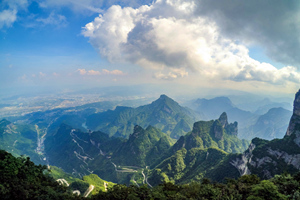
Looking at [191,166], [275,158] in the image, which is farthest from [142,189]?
[191,166]

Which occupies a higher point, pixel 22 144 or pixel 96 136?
pixel 96 136

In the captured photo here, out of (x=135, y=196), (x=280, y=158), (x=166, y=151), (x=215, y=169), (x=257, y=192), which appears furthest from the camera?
(x=166, y=151)

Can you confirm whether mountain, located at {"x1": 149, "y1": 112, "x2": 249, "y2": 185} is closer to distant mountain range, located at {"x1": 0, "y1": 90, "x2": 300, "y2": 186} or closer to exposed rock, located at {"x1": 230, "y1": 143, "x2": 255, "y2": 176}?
distant mountain range, located at {"x1": 0, "y1": 90, "x2": 300, "y2": 186}

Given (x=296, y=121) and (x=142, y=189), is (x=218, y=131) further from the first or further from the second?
(x=142, y=189)

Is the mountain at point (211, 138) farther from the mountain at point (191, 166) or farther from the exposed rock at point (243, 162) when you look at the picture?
the exposed rock at point (243, 162)

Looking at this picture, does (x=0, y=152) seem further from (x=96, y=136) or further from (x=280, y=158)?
(x=96, y=136)

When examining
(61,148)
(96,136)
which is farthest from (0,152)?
(61,148)

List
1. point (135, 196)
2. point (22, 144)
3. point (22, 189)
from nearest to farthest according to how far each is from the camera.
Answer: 1. point (22, 189)
2. point (135, 196)
3. point (22, 144)

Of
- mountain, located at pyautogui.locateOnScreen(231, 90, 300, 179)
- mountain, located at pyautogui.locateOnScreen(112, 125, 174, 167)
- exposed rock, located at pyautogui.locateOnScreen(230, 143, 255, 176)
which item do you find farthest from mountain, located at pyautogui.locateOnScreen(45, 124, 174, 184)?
mountain, located at pyautogui.locateOnScreen(231, 90, 300, 179)

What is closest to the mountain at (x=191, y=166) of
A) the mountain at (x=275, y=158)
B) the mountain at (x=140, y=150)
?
the mountain at (x=275, y=158)
